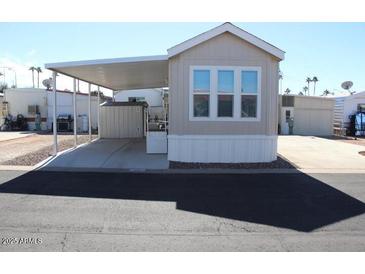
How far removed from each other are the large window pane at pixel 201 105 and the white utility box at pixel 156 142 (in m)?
2.02

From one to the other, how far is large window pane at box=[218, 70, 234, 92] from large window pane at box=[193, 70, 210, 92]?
0.35 meters

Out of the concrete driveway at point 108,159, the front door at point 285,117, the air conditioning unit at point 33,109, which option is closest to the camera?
the concrete driveway at point 108,159

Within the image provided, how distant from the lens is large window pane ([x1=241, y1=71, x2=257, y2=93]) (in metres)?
10.7

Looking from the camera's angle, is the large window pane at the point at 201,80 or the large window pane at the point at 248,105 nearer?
the large window pane at the point at 201,80

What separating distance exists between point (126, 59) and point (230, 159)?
13.6 ft

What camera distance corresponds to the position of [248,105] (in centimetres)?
1080

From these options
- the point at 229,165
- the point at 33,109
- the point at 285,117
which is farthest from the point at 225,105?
the point at 33,109

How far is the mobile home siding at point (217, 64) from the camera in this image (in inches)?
417

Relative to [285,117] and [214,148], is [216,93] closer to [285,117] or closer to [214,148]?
[214,148]

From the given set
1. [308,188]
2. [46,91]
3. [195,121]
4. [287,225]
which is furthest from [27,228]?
[46,91]

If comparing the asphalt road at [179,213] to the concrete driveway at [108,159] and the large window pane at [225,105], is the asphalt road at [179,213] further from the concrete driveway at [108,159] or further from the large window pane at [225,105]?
the large window pane at [225,105]

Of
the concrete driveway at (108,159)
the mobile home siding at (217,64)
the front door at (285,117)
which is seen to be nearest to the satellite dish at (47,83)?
the concrete driveway at (108,159)

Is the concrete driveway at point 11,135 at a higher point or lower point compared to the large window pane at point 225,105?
lower

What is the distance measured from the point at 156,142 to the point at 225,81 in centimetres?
323
